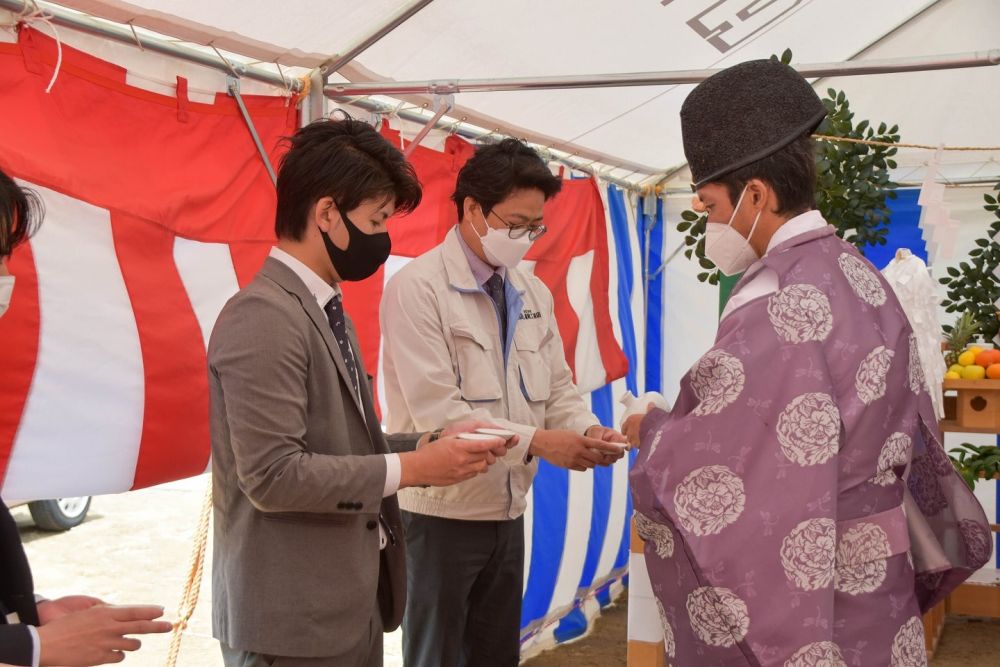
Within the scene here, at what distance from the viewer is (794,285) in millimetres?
1494

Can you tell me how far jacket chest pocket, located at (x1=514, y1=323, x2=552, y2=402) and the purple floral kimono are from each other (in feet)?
2.78

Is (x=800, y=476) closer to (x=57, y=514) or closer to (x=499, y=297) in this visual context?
(x=499, y=297)

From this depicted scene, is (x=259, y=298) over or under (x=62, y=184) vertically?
under

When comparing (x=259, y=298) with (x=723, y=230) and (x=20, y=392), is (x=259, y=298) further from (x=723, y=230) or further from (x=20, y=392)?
(x=723, y=230)

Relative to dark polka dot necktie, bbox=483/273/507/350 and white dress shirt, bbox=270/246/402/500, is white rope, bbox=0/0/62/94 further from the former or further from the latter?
dark polka dot necktie, bbox=483/273/507/350

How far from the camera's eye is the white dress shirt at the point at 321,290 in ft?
5.14

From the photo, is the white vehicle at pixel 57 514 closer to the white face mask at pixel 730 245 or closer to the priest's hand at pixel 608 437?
the priest's hand at pixel 608 437

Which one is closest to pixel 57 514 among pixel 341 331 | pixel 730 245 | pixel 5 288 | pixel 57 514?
pixel 57 514

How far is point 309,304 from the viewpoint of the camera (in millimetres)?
1591

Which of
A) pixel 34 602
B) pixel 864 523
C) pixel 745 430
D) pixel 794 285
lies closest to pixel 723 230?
pixel 794 285

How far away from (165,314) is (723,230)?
4.22 feet

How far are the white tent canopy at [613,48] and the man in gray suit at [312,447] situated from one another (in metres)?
0.72

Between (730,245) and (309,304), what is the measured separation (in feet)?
2.42

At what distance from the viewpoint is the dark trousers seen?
222 centimetres
